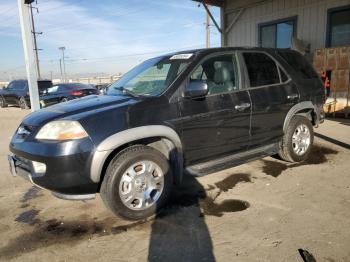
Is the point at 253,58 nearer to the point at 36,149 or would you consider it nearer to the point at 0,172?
the point at 36,149

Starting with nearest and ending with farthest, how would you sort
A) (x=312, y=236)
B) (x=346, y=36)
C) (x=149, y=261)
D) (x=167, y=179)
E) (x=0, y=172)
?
1. (x=149, y=261)
2. (x=312, y=236)
3. (x=167, y=179)
4. (x=0, y=172)
5. (x=346, y=36)

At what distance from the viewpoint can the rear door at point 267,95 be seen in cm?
469

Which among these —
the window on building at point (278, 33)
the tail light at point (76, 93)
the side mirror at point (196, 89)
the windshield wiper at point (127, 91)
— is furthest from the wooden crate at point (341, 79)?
the tail light at point (76, 93)

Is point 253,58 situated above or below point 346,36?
below

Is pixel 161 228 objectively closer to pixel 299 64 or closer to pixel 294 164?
pixel 294 164

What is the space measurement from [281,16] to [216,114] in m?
9.70

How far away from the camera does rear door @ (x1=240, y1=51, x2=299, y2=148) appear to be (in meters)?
4.69

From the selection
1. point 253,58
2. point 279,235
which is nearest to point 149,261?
point 279,235

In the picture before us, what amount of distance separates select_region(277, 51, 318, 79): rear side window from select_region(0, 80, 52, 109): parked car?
13798 millimetres

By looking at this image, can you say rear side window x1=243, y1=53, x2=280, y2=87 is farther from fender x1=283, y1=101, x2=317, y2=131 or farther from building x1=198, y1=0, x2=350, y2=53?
building x1=198, y1=0, x2=350, y2=53

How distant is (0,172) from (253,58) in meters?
4.66

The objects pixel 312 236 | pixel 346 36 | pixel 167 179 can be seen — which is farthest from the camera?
pixel 346 36

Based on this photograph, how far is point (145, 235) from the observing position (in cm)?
338

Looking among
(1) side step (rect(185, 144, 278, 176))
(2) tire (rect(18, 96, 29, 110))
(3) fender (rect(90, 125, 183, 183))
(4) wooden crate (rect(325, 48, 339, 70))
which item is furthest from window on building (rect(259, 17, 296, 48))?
(2) tire (rect(18, 96, 29, 110))
